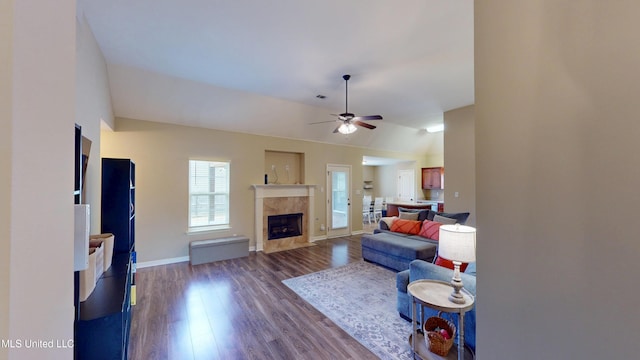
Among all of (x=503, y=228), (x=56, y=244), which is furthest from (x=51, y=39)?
(x=503, y=228)

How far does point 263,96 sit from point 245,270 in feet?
10.7

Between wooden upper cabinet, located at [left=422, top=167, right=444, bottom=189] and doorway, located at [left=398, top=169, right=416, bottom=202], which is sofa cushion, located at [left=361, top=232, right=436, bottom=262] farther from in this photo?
doorway, located at [left=398, top=169, right=416, bottom=202]

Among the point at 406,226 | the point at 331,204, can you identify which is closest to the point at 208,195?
the point at 331,204

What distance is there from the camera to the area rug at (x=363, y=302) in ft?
7.82

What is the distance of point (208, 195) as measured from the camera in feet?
17.1

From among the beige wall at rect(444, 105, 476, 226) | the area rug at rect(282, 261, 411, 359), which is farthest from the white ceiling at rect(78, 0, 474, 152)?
the area rug at rect(282, 261, 411, 359)

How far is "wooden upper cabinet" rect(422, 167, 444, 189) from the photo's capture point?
29.9ft

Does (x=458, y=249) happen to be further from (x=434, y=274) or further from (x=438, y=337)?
(x=438, y=337)

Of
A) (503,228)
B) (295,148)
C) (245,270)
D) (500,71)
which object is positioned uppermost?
(295,148)

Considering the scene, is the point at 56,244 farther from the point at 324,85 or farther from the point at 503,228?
the point at 324,85

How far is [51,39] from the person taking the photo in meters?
0.63

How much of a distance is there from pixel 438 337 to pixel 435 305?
303mm

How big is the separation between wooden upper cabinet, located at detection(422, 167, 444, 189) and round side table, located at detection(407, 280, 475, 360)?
7.73 m

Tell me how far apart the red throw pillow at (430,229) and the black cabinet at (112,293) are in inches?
169
